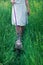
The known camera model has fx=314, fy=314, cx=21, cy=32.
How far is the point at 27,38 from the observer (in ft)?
10.7

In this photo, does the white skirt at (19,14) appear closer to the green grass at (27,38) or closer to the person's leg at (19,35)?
the person's leg at (19,35)

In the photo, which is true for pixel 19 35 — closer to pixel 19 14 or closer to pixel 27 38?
pixel 27 38

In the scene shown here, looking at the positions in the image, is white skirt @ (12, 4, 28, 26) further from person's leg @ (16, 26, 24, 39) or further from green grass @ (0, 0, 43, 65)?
green grass @ (0, 0, 43, 65)

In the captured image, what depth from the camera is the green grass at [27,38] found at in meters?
3.03

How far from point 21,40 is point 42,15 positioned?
1.26 feet

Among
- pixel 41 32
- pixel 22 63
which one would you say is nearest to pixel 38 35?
pixel 41 32

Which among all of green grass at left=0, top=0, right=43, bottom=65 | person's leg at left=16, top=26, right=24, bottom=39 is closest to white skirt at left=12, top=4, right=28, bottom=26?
person's leg at left=16, top=26, right=24, bottom=39

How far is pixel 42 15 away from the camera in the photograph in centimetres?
347

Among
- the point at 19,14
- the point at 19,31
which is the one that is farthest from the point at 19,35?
the point at 19,14

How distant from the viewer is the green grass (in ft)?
9.95

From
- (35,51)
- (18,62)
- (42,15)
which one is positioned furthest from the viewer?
(42,15)

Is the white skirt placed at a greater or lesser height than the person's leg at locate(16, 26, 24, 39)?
greater

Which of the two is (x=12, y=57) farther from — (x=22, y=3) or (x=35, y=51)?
(x=22, y=3)

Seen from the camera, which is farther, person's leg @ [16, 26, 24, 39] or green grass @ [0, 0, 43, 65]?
person's leg @ [16, 26, 24, 39]
